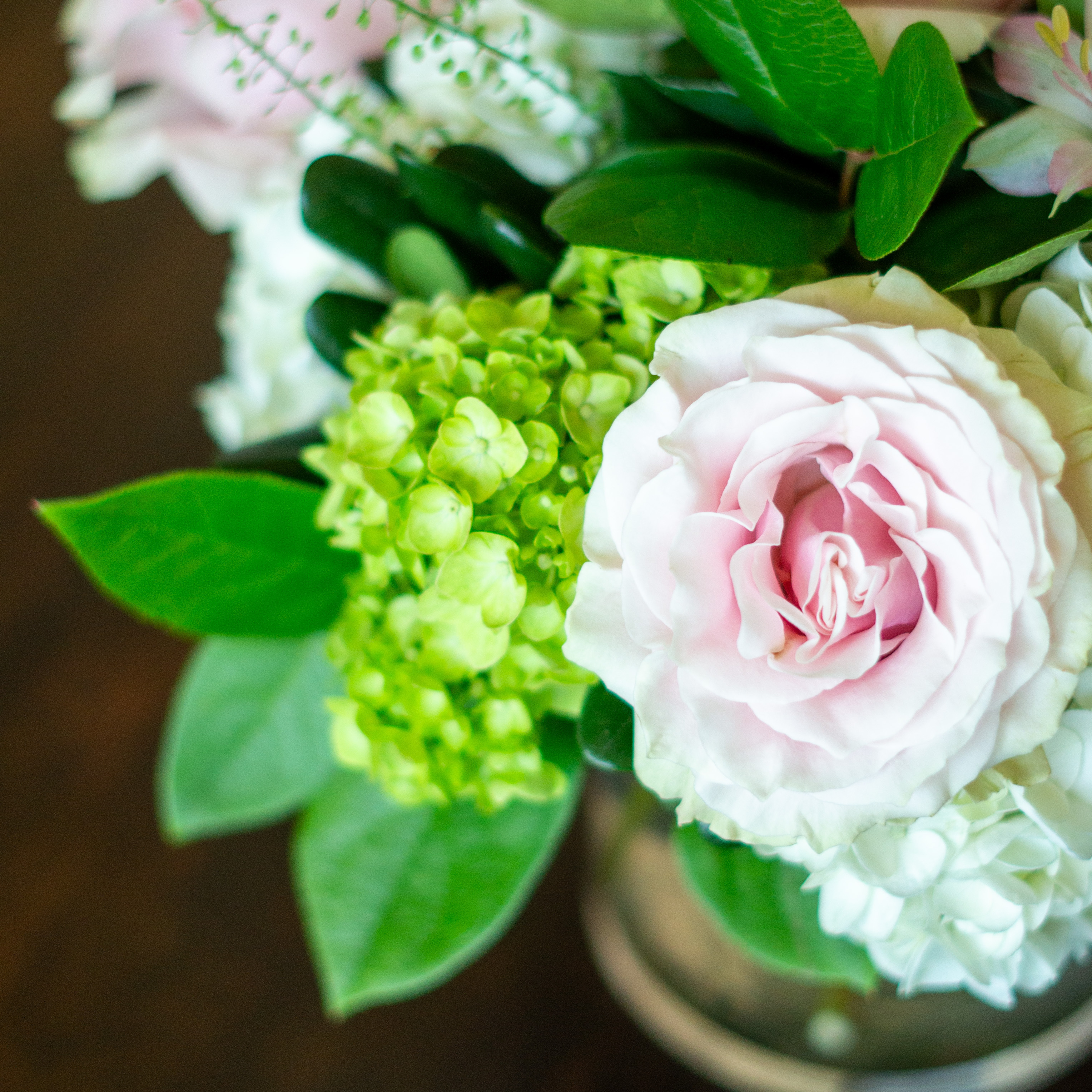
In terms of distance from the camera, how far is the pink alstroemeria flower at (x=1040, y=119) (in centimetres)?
22

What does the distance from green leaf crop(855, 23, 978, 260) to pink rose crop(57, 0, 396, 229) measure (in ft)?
0.49

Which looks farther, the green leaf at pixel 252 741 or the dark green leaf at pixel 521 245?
the green leaf at pixel 252 741

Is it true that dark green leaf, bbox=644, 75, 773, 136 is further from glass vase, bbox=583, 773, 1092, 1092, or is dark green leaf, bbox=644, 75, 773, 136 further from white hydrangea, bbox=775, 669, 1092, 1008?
glass vase, bbox=583, 773, 1092, 1092

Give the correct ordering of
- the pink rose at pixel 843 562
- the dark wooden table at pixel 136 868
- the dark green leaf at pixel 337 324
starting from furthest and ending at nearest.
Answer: the dark wooden table at pixel 136 868 → the dark green leaf at pixel 337 324 → the pink rose at pixel 843 562

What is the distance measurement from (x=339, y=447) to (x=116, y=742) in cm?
40

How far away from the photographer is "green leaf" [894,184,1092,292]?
0.75ft

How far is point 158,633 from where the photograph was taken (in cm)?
61

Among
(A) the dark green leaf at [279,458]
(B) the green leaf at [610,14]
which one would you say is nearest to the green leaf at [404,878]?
(A) the dark green leaf at [279,458]

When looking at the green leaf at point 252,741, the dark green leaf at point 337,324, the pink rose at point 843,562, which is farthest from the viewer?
the green leaf at point 252,741

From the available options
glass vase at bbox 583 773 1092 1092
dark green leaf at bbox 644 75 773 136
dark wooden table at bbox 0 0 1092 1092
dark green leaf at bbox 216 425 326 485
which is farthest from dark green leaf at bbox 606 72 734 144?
dark wooden table at bbox 0 0 1092 1092

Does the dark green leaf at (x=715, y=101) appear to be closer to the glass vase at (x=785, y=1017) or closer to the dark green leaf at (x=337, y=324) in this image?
the dark green leaf at (x=337, y=324)

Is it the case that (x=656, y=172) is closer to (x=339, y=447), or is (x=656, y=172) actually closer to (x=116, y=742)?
(x=339, y=447)

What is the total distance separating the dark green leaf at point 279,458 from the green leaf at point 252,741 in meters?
0.10

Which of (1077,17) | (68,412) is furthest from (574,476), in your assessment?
(68,412)
